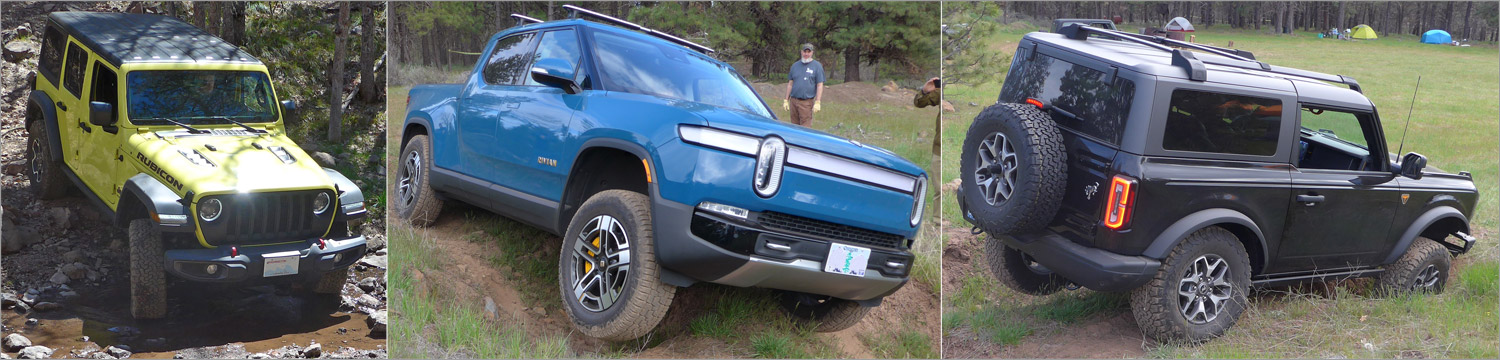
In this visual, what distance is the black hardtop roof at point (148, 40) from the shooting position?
3807 millimetres

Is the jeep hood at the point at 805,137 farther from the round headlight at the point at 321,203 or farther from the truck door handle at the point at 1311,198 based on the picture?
the truck door handle at the point at 1311,198

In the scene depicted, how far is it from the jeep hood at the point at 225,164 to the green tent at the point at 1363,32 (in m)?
7.41

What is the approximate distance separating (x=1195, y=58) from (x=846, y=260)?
2269 mm

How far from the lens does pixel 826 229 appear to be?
352 cm

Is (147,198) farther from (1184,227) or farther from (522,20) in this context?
(1184,227)

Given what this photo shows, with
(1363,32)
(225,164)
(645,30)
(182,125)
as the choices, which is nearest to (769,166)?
(645,30)

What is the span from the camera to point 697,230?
3.36 m

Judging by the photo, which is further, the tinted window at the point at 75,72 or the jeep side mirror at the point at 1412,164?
the jeep side mirror at the point at 1412,164

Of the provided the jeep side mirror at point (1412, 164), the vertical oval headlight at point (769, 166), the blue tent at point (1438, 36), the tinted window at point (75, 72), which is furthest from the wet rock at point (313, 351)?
the blue tent at point (1438, 36)

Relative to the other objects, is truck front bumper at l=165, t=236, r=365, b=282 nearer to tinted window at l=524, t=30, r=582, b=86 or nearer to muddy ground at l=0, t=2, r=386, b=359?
muddy ground at l=0, t=2, r=386, b=359

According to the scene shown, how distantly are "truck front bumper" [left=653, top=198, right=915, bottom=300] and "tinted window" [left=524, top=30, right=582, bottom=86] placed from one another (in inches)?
42.6

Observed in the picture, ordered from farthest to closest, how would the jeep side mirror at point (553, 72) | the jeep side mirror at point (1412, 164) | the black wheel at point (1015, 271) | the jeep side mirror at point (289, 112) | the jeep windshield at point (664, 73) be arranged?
the black wheel at point (1015, 271)
the jeep side mirror at point (1412, 164)
the jeep windshield at point (664, 73)
the jeep side mirror at point (289, 112)
the jeep side mirror at point (553, 72)

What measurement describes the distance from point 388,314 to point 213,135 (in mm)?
1066

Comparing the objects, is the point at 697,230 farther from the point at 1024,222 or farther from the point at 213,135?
the point at 213,135
